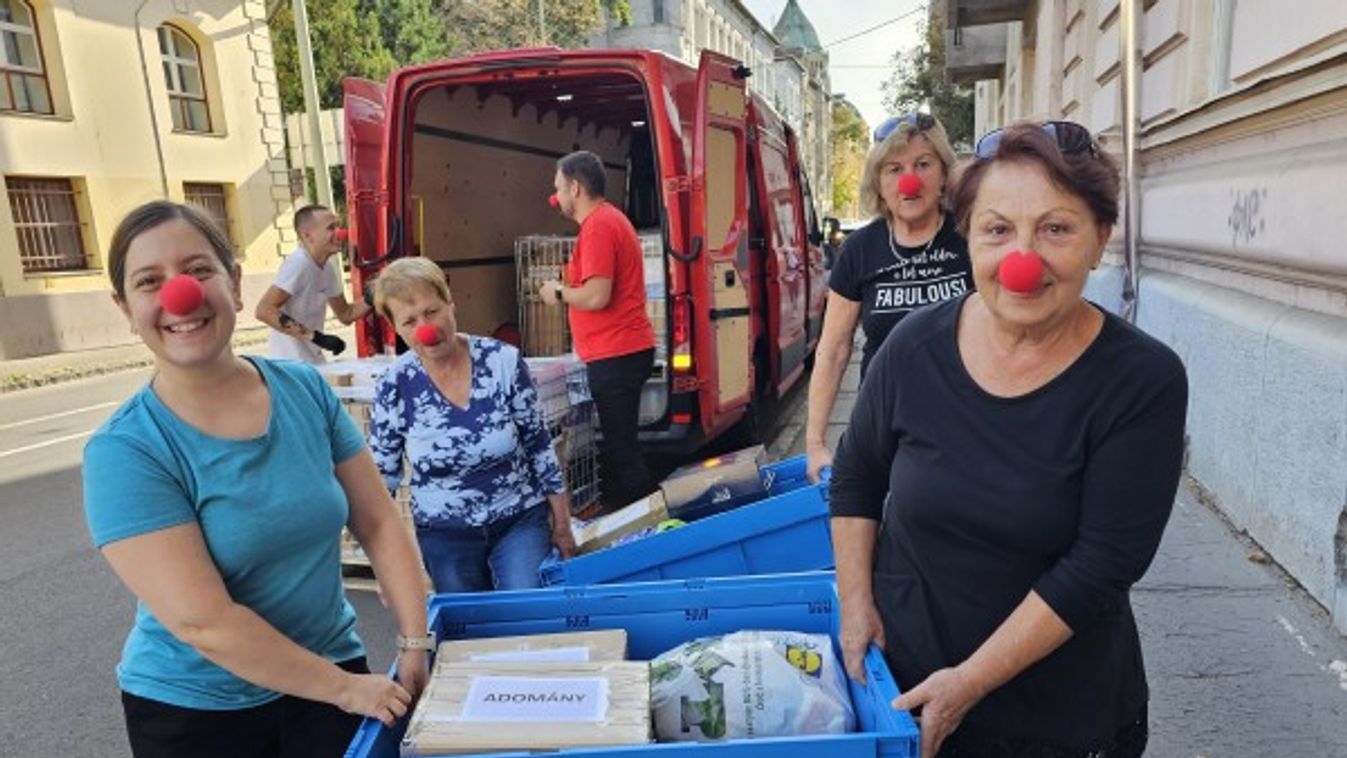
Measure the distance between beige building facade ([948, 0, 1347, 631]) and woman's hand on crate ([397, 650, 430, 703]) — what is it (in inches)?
65.2

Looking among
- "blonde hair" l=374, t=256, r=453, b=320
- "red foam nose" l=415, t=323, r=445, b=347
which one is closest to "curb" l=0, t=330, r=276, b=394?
"blonde hair" l=374, t=256, r=453, b=320

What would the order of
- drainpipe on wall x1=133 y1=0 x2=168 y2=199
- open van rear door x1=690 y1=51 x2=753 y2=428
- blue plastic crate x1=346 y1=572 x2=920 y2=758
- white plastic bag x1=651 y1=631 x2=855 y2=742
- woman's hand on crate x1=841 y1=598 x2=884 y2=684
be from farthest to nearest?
1. drainpipe on wall x1=133 y1=0 x2=168 y2=199
2. open van rear door x1=690 y1=51 x2=753 y2=428
3. blue plastic crate x1=346 y1=572 x2=920 y2=758
4. woman's hand on crate x1=841 y1=598 x2=884 y2=684
5. white plastic bag x1=651 y1=631 x2=855 y2=742

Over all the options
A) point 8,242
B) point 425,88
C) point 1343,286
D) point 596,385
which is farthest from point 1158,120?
point 8,242

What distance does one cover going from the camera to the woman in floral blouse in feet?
9.08

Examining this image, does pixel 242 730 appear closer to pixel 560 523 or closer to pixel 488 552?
pixel 488 552

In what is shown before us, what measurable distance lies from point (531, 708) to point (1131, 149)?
582 centimetres

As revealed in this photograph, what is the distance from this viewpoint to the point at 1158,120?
218 inches

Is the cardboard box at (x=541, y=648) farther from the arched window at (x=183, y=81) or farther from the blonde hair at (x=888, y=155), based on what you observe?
the arched window at (x=183, y=81)

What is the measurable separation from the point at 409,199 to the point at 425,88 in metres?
0.65

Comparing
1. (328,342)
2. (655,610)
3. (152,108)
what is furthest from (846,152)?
(655,610)

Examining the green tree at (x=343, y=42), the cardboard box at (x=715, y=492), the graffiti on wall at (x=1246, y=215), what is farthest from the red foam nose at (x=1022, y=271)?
the green tree at (x=343, y=42)

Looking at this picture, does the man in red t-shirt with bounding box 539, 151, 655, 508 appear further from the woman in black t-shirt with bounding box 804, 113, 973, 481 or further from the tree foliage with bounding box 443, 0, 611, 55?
the tree foliage with bounding box 443, 0, 611, 55

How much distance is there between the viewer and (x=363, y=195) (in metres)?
4.88

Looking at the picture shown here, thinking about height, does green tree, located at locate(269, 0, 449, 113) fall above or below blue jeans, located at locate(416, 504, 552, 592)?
above
